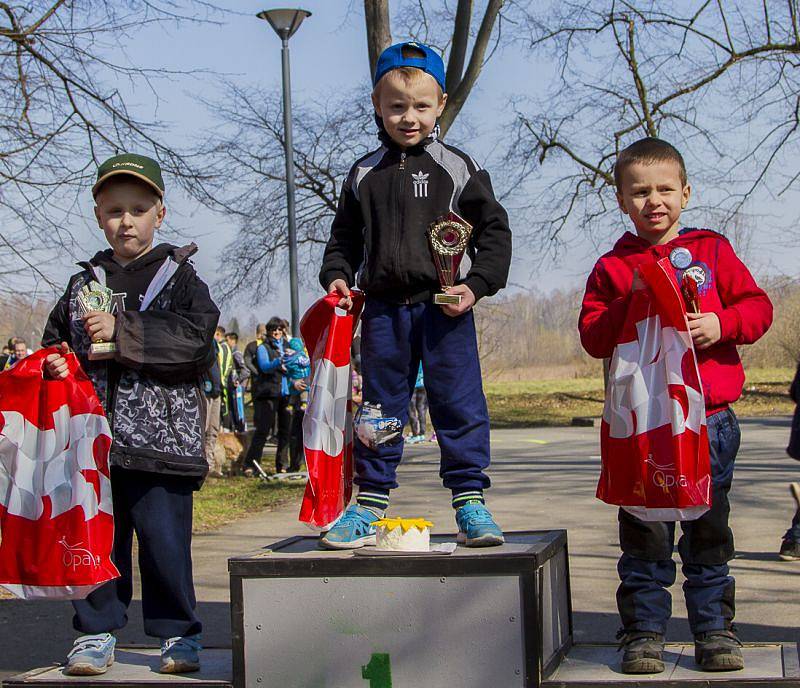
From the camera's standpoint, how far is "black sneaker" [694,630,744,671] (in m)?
3.57

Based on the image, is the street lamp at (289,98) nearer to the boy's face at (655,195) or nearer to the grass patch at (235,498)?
the grass patch at (235,498)

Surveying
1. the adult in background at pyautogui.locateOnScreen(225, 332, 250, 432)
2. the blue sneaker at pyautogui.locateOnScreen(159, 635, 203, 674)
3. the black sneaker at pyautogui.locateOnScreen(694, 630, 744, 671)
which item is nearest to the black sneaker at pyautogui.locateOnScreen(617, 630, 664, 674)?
the black sneaker at pyautogui.locateOnScreen(694, 630, 744, 671)

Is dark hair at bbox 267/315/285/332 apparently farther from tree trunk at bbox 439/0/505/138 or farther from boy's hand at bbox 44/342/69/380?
boy's hand at bbox 44/342/69/380

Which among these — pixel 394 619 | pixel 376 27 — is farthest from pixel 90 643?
pixel 376 27

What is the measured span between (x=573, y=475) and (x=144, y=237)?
333 inches

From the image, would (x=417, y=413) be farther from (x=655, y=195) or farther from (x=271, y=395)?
(x=655, y=195)

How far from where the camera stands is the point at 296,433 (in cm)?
1373

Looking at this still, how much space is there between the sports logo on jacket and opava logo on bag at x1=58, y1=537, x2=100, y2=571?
71.0 inches

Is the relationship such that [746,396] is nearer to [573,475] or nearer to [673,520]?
[573,475]

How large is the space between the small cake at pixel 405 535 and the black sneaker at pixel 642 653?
74 centimetres

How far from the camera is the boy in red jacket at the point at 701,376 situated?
3.69m

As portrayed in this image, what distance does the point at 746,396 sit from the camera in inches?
1065

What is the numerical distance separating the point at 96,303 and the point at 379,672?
5.57 feet

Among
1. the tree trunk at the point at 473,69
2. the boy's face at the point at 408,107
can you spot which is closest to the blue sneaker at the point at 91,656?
the boy's face at the point at 408,107
